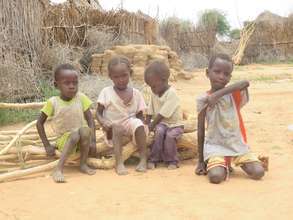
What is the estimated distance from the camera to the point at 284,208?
288cm

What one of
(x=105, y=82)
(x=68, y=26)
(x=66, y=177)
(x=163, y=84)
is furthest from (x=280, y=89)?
(x=66, y=177)

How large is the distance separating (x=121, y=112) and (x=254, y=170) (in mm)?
1295

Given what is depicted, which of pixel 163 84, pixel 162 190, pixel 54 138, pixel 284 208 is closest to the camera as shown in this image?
pixel 284 208

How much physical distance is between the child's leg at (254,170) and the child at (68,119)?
1.26m

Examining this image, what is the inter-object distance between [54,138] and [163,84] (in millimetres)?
1195

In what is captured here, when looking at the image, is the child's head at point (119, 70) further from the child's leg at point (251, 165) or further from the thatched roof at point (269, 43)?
the thatched roof at point (269, 43)

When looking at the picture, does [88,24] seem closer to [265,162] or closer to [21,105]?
[21,105]

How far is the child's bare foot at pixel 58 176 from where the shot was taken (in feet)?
12.1

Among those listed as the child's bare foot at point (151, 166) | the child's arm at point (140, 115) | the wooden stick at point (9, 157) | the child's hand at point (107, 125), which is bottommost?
the child's bare foot at point (151, 166)

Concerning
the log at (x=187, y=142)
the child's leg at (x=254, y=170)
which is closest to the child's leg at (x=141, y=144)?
the log at (x=187, y=142)

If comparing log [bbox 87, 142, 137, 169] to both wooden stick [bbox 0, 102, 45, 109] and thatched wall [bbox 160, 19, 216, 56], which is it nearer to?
wooden stick [bbox 0, 102, 45, 109]

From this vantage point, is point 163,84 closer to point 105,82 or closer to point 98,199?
point 98,199

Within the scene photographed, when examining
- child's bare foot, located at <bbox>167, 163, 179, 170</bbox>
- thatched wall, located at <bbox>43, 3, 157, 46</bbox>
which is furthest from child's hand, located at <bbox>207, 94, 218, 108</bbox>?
thatched wall, located at <bbox>43, 3, 157, 46</bbox>

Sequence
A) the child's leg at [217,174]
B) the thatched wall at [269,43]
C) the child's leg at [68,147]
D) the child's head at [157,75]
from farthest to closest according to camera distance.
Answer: the thatched wall at [269,43] → the child's head at [157,75] → the child's leg at [68,147] → the child's leg at [217,174]
